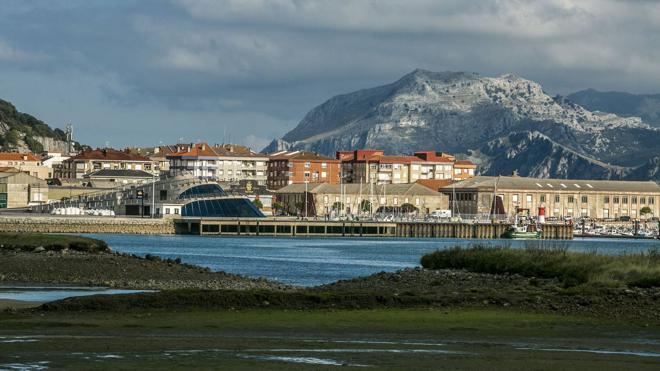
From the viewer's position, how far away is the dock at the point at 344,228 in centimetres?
15025

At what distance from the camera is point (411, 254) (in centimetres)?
9744

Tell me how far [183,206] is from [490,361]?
13516 centimetres

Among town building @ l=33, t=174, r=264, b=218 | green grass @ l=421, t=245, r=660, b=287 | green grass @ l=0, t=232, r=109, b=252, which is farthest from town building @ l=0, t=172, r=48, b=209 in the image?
green grass @ l=421, t=245, r=660, b=287

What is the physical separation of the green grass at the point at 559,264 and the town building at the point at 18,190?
126738 mm

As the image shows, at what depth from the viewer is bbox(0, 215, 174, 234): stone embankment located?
127m

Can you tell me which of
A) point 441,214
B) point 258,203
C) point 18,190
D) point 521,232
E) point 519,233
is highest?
point 18,190

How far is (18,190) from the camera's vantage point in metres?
177

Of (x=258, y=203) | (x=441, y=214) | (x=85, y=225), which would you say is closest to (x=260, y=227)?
(x=85, y=225)

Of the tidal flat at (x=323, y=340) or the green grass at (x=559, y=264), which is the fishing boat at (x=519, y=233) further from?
the tidal flat at (x=323, y=340)

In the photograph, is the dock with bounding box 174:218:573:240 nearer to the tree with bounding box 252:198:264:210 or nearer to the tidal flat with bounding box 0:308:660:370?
the tree with bounding box 252:198:264:210

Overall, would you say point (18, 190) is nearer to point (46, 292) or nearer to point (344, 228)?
point (344, 228)

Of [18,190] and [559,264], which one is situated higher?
[18,190]

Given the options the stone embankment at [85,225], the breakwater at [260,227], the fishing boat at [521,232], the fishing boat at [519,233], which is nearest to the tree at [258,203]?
the breakwater at [260,227]

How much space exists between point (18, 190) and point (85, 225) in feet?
145
